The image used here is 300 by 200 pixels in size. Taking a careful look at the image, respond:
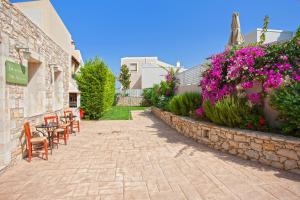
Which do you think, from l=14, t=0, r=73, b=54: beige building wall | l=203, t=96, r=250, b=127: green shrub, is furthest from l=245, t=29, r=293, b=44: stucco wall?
l=14, t=0, r=73, b=54: beige building wall

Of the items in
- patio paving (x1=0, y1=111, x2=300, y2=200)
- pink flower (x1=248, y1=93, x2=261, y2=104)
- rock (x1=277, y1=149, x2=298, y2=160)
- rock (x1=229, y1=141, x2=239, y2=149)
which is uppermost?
pink flower (x1=248, y1=93, x2=261, y2=104)

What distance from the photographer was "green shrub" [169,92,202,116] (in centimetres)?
842

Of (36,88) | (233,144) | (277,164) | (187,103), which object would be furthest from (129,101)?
(277,164)

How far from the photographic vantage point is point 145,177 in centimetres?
402

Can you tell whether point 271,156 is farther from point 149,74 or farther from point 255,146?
point 149,74

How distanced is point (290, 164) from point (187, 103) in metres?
4.88

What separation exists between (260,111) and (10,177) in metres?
6.77

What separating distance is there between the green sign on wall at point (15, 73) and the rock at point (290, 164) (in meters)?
6.96

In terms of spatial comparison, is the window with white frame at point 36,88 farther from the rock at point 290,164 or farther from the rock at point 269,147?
the rock at point 290,164

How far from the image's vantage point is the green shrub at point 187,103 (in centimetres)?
842

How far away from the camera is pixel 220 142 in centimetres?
585

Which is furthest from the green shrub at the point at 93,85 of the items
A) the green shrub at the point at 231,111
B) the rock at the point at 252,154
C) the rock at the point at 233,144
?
the rock at the point at 252,154

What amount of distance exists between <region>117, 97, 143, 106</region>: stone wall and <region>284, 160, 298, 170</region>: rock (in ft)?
72.4

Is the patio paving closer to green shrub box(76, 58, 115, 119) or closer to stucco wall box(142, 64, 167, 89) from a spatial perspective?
green shrub box(76, 58, 115, 119)
